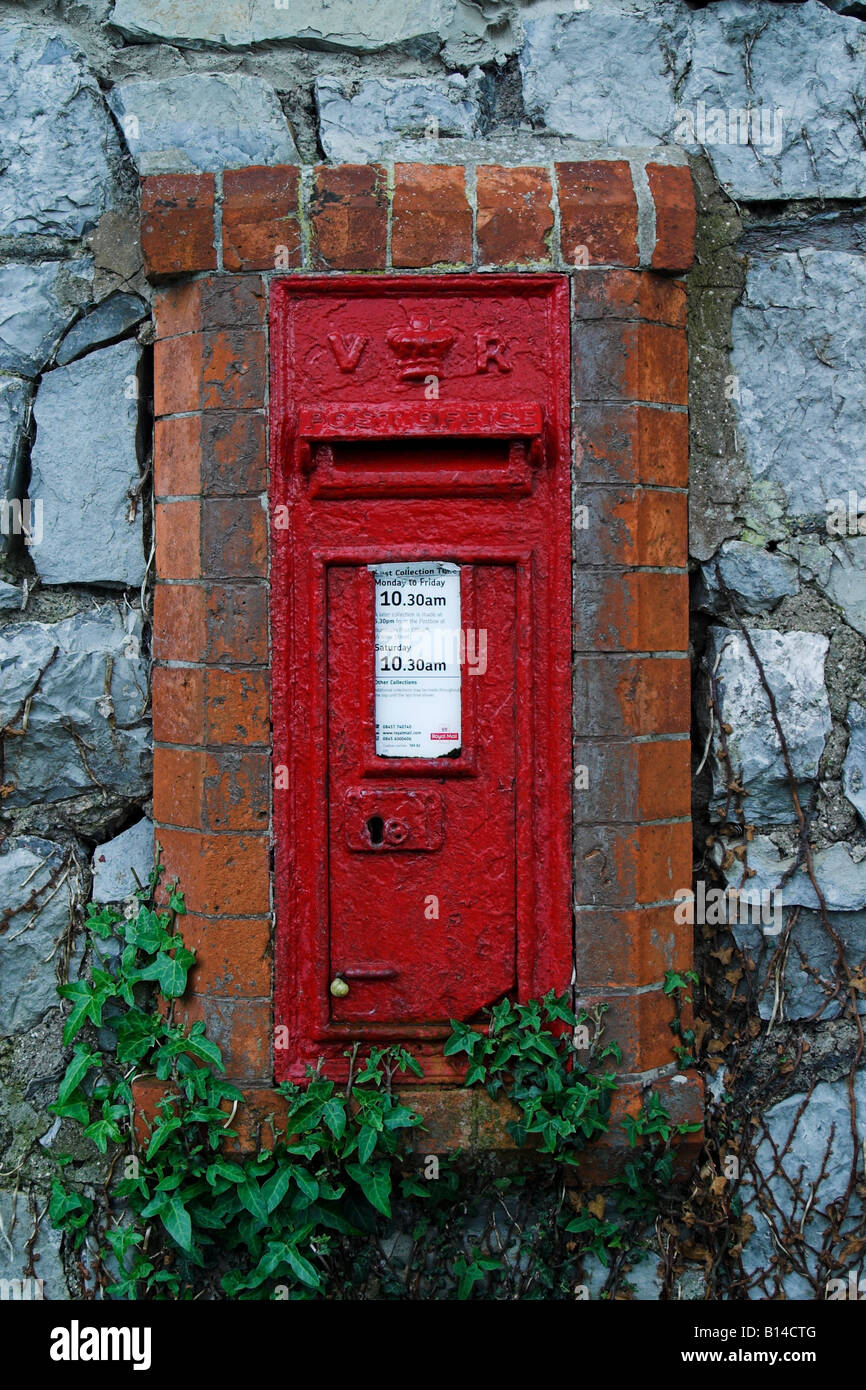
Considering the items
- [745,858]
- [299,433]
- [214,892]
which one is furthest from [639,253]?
[214,892]

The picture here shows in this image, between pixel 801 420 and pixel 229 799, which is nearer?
pixel 229 799

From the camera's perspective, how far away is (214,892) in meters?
1.94

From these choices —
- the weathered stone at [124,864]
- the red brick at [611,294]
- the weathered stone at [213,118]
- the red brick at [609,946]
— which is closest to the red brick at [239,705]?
the weathered stone at [124,864]

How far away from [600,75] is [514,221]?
452mm

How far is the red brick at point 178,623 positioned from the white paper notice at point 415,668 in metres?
0.36

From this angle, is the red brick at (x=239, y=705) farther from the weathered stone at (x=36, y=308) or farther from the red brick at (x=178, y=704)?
the weathered stone at (x=36, y=308)

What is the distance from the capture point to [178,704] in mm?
1999

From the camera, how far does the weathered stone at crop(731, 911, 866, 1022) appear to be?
209 centimetres

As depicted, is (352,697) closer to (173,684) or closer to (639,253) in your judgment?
(173,684)

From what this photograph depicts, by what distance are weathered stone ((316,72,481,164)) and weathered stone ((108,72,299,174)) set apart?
98 mm

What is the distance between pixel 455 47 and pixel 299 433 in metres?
0.94

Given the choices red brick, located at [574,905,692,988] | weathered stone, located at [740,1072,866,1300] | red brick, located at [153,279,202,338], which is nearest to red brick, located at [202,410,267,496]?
red brick, located at [153,279,202,338]

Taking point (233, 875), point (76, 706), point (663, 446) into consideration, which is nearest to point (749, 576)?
point (663, 446)

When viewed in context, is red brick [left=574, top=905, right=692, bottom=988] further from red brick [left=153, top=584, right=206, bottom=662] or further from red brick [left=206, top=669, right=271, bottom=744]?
red brick [left=153, top=584, right=206, bottom=662]
